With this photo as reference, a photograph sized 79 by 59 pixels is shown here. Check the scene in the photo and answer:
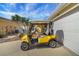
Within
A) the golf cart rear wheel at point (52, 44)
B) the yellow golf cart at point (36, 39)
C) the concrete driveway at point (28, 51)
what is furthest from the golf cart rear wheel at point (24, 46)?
the golf cart rear wheel at point (52, 44)

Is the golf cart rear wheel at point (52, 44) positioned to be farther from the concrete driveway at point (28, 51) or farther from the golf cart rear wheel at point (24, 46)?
the golf cart rear wheel at point (24, 46)

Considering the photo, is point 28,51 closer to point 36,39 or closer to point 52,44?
point 36,39

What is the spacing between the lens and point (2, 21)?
8.14 meters

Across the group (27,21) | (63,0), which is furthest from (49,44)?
(63,0)

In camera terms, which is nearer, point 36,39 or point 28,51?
point 28,51

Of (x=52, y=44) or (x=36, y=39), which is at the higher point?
(x=36, y=39)

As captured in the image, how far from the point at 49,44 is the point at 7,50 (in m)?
1.86

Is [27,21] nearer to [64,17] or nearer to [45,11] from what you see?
[45,11]

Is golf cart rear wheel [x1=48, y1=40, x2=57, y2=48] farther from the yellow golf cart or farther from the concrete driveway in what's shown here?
the concrete driveway

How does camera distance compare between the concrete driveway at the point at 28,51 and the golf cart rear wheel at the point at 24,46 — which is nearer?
the concrete driveway at the point at 28,51

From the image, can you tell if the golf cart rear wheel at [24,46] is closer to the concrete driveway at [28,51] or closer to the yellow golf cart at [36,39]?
the yellow golf cart at [36,39]

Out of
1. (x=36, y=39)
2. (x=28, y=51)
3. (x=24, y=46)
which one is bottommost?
(x=28, y=51)

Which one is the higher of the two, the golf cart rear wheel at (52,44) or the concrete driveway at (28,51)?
the golf cart rear wheel at (52,44)

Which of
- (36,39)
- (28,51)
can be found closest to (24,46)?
(28,51)
